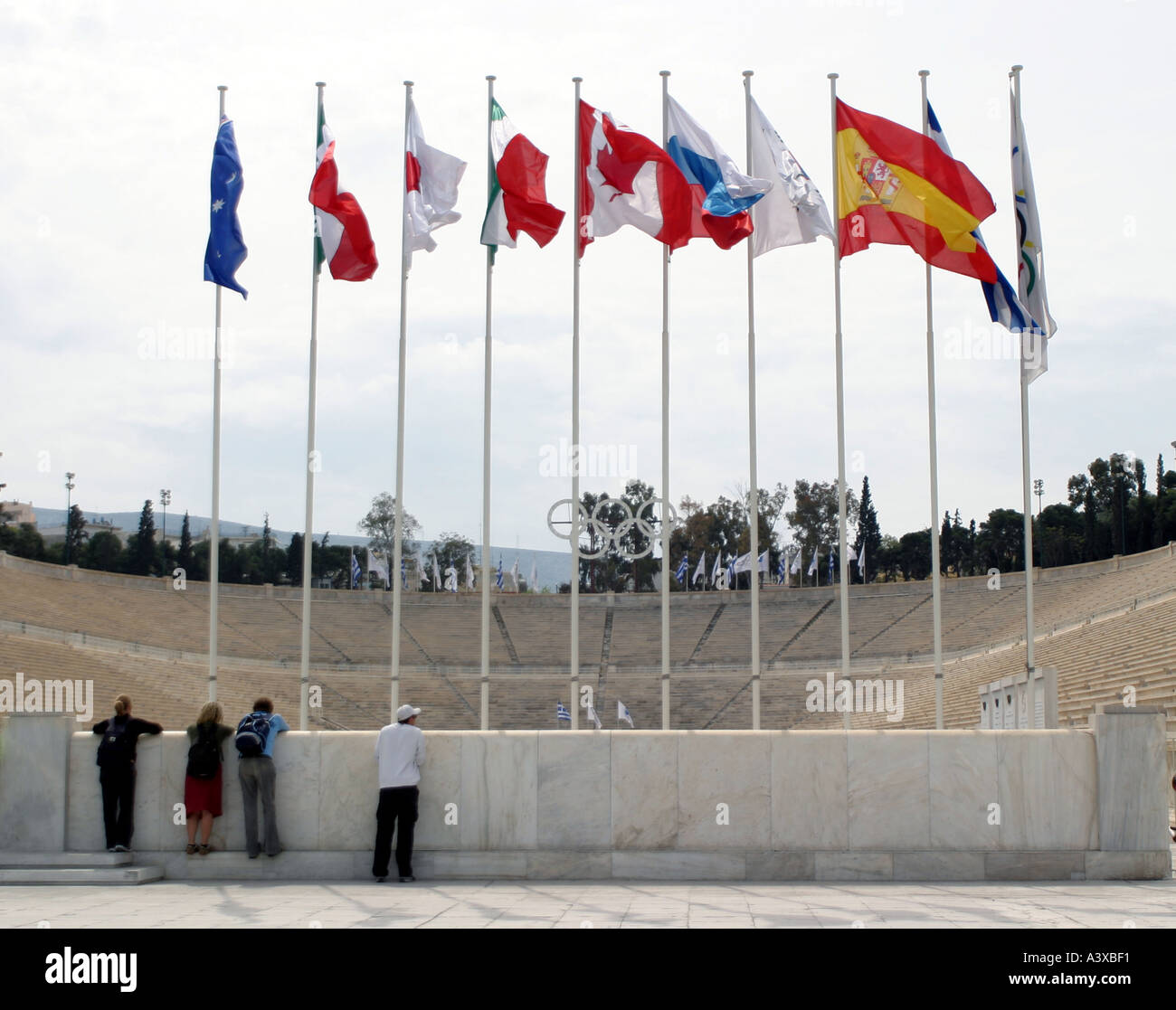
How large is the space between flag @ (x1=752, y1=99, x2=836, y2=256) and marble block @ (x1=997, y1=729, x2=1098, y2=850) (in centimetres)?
563

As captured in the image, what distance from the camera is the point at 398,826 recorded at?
1075 centimetres

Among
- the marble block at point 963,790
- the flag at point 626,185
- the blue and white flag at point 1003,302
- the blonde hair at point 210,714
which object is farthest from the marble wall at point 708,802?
the flag at point 626,185

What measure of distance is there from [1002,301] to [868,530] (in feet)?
168

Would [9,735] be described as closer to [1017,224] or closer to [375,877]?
[375,877]

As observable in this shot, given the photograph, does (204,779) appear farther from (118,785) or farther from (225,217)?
(225,217)

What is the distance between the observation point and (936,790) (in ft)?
36.2

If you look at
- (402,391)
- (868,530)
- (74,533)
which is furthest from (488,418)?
(74,533)

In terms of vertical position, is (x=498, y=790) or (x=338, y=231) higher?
(x=338, y=231)

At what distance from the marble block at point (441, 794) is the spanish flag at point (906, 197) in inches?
263

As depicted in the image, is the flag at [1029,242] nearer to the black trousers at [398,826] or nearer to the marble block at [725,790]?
the marble block at [725,790]

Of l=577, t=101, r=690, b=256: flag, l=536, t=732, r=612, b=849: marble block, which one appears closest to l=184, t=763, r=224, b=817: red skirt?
l=536, t=732, r=612, b=849: marble block

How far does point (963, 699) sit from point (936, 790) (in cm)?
2322
